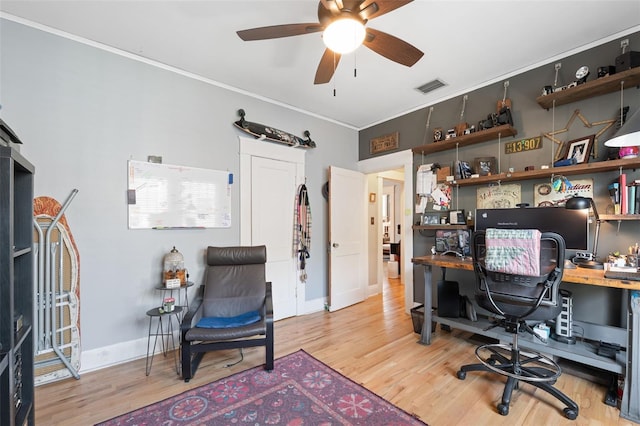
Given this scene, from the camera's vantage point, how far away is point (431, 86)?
3100 millimetres

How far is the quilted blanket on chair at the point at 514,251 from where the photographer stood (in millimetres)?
1761

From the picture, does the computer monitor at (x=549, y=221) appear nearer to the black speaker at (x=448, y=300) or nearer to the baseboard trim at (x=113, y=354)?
the black speaker at (x=448, y=300)

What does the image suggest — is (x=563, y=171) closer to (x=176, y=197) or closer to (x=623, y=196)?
(x=623, y=196)

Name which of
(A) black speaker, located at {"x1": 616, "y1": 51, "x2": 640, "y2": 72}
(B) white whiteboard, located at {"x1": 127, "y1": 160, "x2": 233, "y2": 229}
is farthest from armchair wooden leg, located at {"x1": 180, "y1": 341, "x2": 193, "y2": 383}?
(A) black speaker, located at {"x1": 616, "y1": 51, "x2": 640, "y2": 72}

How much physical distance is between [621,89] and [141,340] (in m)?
4.66

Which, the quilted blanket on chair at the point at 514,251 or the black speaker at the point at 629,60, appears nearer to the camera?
the quilted blanket on chair at the point at 514,251

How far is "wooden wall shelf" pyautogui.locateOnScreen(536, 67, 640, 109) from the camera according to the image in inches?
80.6

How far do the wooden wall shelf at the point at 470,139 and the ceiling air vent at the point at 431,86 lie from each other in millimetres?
618

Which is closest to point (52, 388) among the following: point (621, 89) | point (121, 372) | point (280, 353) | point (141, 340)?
point (121, 372)

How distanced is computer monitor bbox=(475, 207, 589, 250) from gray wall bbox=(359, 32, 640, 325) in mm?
254

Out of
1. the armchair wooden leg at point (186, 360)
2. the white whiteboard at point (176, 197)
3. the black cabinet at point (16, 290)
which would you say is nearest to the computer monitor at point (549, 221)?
the white whiteboard at point (176, 197)

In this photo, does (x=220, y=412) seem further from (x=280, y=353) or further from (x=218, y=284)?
(x=218, y=284)

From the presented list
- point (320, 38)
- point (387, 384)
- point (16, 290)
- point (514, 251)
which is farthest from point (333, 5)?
point (387, 384)

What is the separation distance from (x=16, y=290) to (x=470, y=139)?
3.77 meters
